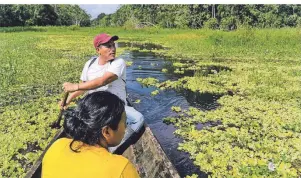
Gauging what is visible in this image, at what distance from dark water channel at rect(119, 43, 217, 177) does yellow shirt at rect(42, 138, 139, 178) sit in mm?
2343

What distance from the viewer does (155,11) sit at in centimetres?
912

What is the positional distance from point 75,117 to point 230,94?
17.1 ft

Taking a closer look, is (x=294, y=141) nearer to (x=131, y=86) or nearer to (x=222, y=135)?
(x=222, y=135)

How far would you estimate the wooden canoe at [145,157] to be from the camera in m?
2.48

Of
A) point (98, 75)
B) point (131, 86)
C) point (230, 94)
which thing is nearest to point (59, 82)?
point (131, 86)

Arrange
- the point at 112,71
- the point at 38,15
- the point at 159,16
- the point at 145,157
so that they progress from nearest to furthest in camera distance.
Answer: the point at 112,71 → the point at 145,157 → the point at 38,15 → the point at 159,16

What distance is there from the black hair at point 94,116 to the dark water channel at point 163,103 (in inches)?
92.2

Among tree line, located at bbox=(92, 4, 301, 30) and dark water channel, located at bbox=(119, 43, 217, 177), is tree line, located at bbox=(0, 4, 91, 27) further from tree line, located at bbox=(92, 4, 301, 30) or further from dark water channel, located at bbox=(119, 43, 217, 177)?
dark water channel, located at bbox=(119, 43, 217, 177)

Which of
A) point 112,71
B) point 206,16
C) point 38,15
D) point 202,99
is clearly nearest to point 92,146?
point 112,71

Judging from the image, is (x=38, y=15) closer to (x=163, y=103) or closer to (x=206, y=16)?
(x=163, y=103)

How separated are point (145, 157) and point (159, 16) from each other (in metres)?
6.99

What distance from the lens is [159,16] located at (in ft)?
31.2

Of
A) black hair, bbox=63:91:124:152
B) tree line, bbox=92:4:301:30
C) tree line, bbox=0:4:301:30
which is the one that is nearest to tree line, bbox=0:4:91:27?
tree line, bbox=0:4:301:30

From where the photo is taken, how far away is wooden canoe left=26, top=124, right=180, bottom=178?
248 centimetres
